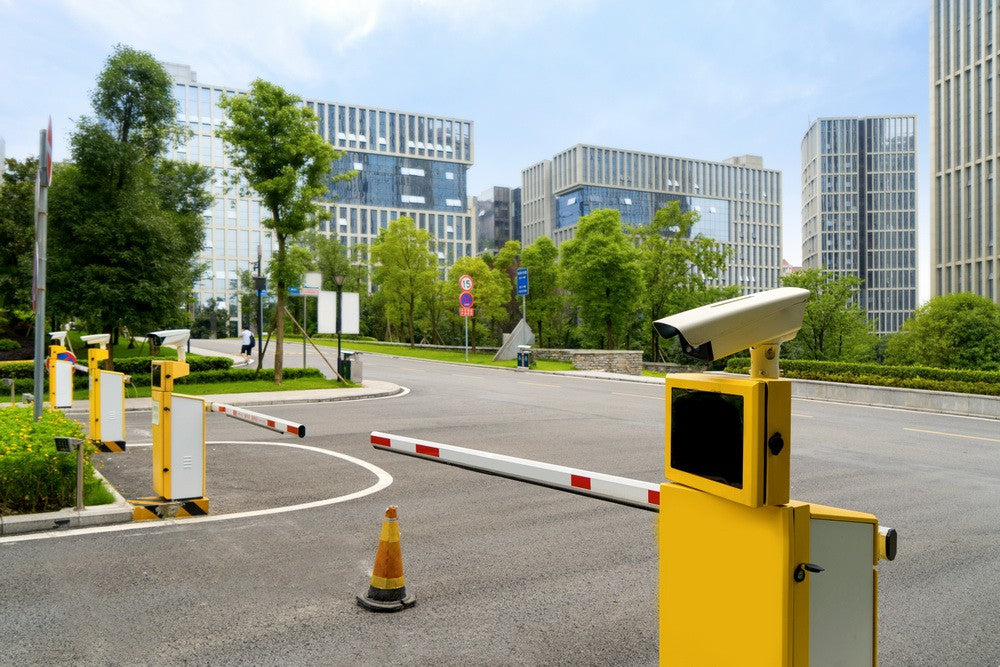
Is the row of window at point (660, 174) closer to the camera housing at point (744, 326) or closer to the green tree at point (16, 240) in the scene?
the green tree at point (16, 240)

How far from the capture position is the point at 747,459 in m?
2.38

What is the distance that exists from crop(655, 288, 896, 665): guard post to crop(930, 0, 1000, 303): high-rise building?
84.4 m

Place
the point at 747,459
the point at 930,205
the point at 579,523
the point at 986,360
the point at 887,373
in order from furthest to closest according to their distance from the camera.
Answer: the point at 930,205 < the point at 986,360 < the point at 887,373 < the point at 579,523 < the point at 747,459

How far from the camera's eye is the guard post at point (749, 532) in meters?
2.40

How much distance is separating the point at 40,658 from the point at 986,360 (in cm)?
4024

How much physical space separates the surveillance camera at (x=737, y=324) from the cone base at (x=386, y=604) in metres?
3.10

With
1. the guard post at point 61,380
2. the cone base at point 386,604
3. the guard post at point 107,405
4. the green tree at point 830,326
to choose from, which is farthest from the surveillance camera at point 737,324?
the green tree at point 830,326

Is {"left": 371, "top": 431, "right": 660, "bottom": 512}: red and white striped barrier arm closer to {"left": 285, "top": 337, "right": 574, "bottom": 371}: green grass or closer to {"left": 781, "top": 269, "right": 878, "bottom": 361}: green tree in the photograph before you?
{"left": 285, "top": 337, "right": 574, "bottom": 371}: green grass

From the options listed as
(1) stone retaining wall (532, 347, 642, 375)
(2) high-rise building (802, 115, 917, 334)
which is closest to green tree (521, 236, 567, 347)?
(1) stone retaining wall (532, 347, 642, 375)

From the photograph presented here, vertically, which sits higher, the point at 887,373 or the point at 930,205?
the point at 930,205

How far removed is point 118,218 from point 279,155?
4949 mm

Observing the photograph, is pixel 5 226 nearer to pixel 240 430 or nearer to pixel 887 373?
pixel 240 430

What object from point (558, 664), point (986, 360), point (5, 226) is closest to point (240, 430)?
point (558, 664)

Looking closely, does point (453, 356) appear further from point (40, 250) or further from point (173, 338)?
point (173, 338)
